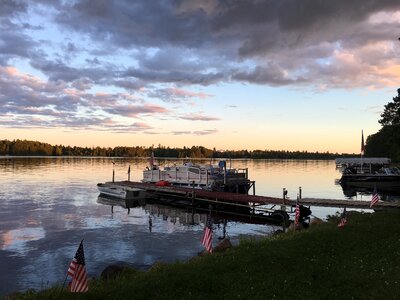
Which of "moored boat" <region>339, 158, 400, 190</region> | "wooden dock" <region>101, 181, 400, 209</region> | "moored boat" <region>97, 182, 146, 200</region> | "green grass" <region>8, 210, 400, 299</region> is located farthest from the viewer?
"moored boat" <region>339, 158, 400, 190</region>

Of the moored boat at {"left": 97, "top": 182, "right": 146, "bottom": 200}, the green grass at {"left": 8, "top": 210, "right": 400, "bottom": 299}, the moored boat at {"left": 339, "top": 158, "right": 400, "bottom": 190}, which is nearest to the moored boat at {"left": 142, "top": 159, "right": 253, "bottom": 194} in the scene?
the moored boat at {"left": 97, "top": 182, "right": 146, "bottom": 200}

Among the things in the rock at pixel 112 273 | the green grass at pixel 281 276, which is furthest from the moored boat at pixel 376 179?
the rock at pixel 112 273

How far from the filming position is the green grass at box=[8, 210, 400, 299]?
12359mm

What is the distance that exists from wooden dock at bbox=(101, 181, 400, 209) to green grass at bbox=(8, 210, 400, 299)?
18.7 m

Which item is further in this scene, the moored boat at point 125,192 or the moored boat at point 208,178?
the moored boat at point 208,178

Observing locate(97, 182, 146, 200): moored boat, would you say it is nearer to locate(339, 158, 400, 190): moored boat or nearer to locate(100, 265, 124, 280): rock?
locate(100, 265, 124, 280): rock

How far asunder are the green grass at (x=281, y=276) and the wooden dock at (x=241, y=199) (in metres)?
18.7

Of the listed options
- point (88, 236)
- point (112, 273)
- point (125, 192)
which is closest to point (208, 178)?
point (125, 192)

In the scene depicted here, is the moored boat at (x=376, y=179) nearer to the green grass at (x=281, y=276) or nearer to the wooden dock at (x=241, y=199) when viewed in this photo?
the wooden dock at (x=241, y=199)

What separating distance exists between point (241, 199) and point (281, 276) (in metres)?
29.3

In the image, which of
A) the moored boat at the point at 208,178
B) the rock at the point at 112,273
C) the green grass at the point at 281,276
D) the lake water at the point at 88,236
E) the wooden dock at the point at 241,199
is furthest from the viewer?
the moored boat at the point at 208,178

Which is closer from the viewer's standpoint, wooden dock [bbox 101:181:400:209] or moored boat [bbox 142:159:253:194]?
wooden dock [bbox 101:181:400:209]

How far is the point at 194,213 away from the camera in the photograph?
4581 centimetres

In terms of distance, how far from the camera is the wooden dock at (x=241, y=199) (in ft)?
124
